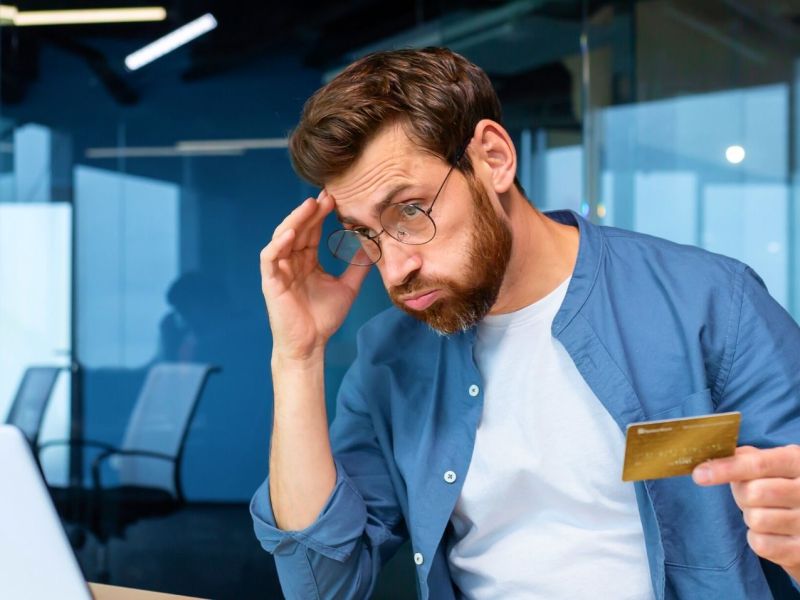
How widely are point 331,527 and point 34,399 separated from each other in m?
2.34

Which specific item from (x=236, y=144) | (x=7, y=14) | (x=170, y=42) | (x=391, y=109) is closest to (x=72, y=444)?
(x=236, y=144)

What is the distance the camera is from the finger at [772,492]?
114cm

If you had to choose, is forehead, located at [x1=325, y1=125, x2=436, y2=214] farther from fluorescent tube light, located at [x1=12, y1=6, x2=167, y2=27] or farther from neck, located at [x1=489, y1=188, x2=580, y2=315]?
fluorescent tube light, located at [x1=12, y1=6, x2=167, y2=27]

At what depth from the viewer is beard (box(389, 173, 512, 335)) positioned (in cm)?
152

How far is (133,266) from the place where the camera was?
344 centimetres

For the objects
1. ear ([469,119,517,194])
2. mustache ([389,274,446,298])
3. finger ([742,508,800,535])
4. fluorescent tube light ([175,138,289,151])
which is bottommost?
finger ([742,508,800,535])

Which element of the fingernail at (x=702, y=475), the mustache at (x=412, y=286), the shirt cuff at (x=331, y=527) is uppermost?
the mustache at (x=412, y=286)

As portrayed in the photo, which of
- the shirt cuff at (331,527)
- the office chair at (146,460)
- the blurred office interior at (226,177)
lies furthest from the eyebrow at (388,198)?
the office chair at (146,460)

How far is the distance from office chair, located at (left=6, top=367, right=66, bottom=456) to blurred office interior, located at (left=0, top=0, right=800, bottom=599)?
23 millimetres

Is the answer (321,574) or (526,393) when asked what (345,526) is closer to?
(321,574)

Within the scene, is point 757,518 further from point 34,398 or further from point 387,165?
point 34,398

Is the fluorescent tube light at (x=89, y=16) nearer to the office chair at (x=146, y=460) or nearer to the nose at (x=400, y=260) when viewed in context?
the office chair at (x=146, y=460)

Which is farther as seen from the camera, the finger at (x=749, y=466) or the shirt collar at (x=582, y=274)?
the shirt collar at (x=582, y=274)

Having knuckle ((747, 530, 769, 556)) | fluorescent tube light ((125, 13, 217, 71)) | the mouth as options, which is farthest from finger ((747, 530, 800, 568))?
fluorescent tube light ((125, 13, 217, 71))
